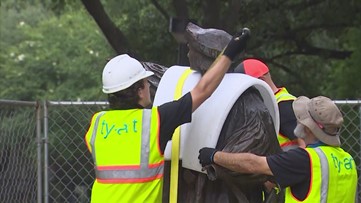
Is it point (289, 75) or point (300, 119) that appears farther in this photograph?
point (289, 75)

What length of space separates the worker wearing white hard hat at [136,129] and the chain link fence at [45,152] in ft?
5.47

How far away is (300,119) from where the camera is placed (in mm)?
3744

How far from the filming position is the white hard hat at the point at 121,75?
380 centimetres

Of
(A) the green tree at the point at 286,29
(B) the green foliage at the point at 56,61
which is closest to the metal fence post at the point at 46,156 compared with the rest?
(A) the green tree at the point at 286,29

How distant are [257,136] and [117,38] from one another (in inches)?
247

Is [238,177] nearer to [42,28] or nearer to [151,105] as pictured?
[151,105]

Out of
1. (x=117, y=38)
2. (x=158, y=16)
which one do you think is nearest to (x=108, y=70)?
(x=117, y=38)

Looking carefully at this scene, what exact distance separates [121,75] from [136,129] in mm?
274

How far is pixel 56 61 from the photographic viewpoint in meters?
23.1

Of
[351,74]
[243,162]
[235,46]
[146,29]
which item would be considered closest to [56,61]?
[146,29]

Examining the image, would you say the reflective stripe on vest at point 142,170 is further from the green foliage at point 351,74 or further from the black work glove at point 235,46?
the green foliage at point 351,74

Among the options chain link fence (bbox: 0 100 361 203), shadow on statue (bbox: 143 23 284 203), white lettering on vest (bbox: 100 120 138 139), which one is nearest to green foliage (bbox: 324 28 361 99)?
chain link fence (bbox: 0 100 361 203)

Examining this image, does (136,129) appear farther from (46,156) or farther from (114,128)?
(46,156)

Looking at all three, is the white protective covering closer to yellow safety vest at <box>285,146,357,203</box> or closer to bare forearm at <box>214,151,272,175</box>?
bare forearm at <box>214,151,272,175</box>
